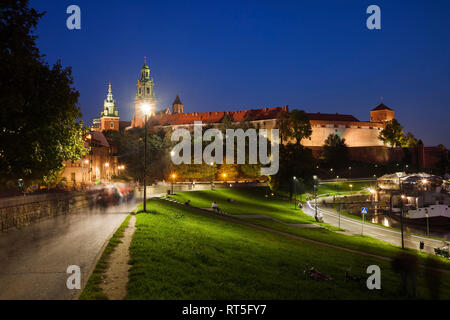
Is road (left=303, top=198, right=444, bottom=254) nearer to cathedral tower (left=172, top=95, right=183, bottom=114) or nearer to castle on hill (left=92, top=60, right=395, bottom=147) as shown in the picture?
castle on hill (left=92, top=60, right=395, bottom=147)

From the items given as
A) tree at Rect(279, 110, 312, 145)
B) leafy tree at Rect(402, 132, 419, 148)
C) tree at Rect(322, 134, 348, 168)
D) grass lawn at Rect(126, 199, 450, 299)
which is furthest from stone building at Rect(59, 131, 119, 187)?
leafy tree at Rect(402, 132, 419, 148)

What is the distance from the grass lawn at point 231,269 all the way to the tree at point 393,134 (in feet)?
418

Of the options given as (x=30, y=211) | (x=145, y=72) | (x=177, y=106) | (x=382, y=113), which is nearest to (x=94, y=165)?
(x=30, y=211)

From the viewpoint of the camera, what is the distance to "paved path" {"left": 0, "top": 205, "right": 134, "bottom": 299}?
10.3 m

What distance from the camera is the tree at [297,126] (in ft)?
372

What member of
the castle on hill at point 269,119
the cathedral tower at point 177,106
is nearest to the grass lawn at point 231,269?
the castle on hill at point 269,119

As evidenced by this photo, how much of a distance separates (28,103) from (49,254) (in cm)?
788

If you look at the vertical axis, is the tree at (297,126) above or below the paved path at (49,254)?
above

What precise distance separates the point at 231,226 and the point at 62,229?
12.9m

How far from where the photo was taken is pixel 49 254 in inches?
560

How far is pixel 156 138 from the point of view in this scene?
292ft

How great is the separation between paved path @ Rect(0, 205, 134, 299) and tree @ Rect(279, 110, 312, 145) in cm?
9566

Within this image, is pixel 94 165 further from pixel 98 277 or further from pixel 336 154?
pixel 98 277

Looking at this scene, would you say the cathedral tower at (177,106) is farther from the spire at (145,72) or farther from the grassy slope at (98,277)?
the grassy slope at (98,277)
